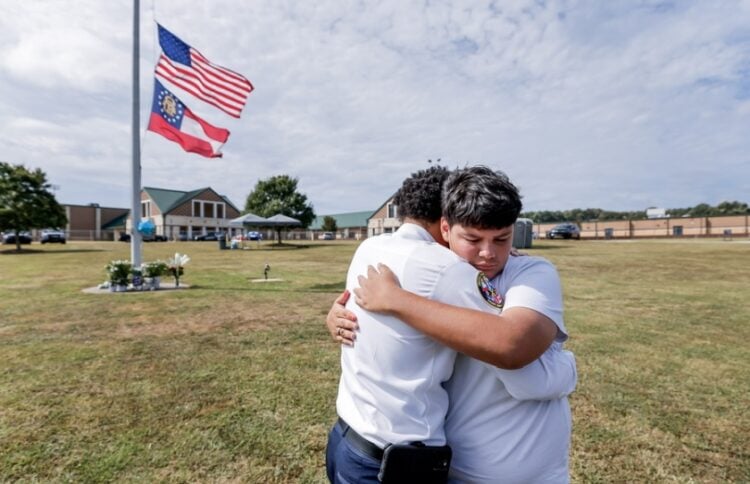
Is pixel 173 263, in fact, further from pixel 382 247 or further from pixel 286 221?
pixel 286 221

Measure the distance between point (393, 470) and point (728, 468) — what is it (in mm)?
3007

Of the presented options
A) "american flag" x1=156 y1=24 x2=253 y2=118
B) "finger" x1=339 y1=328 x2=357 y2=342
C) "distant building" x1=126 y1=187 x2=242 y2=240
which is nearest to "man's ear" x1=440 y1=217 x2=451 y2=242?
"finger" x1=339 y1=328 x2=357 y2=342

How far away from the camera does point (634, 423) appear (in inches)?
130

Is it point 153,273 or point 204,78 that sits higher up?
point 204,78

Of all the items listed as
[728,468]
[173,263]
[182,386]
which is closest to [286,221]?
[173,263]

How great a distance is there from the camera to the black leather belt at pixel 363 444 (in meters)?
1.26

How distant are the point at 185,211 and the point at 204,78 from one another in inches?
2179

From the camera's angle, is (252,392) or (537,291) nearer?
(537,291)

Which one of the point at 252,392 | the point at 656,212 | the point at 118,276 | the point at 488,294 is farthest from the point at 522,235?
the point at 656,212

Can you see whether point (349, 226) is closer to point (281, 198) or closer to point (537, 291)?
point (281, 198)

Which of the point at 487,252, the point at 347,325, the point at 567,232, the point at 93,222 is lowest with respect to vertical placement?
the point at 347,325

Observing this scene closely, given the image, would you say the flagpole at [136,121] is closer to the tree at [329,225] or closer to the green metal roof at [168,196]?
the green metal roof at [168,196]

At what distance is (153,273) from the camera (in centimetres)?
1062

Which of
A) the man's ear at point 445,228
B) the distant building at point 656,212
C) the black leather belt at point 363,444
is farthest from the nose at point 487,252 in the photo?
the distant building at point 656,212
